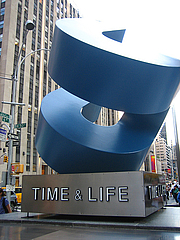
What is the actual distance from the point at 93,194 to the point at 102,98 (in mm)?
3592

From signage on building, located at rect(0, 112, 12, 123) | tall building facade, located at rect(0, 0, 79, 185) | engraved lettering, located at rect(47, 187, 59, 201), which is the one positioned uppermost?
tall building facade, located at rect(0, 0, 79, 185)

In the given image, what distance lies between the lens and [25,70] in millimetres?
47250

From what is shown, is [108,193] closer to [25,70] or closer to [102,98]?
[102,98]

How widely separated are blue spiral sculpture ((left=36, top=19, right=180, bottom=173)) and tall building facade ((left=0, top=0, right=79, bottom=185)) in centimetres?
2748

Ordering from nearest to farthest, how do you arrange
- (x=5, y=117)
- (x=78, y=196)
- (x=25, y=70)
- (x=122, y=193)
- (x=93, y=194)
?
1. (x=122, y=193)
2. (x=93, y=194)
3. (x=78, y=196)
4. (x=5, y=117)
5. (x=25, y=70)

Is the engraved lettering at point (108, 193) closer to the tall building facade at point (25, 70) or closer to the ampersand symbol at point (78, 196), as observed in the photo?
the ampersand symbol at point (78, 196)

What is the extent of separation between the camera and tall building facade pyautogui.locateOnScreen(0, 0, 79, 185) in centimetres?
4153

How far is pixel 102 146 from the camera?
35.1 feet

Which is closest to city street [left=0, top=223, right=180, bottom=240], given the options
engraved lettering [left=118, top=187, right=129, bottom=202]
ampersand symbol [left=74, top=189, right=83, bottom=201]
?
engraved lettering [left=118, top=187, right=129, bottom=202]

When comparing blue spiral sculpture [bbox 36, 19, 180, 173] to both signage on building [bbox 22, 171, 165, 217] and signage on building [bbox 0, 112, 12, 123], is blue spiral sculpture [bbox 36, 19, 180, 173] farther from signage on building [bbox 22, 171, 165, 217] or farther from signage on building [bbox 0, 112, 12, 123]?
signage on building [bbox 0, 112, 12, 123]

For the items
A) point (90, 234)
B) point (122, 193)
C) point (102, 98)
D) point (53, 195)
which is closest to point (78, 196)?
point (53, 195)

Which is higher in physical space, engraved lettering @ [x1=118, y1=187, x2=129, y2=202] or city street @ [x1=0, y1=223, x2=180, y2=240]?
engraved lettering @ [x1=118, y1=187, x2=129, y2=202]

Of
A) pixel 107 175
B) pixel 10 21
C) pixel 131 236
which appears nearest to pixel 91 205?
pixel 107 175

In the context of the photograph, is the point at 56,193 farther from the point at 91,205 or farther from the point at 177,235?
the point at 177,235
